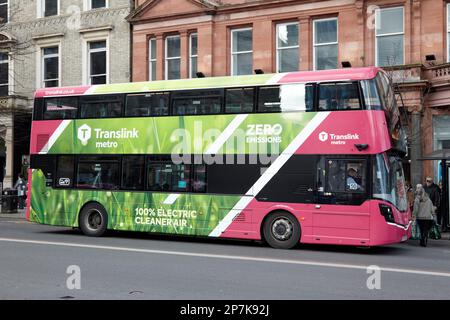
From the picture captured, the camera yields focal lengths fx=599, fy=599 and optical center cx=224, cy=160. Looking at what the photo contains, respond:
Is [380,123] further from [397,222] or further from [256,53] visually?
[256,53]

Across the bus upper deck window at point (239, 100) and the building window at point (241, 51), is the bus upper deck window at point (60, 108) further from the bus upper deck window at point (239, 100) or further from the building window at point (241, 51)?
the building window at point (241, 51)

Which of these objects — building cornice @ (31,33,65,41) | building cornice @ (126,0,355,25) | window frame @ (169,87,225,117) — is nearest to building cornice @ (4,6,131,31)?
building cornice @ (31,33,65,41)

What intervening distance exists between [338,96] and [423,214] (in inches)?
170

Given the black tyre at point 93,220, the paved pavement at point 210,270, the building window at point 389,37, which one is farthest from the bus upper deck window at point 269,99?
the building window at point 389,37

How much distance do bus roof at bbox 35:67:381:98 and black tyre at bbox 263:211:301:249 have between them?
10.6 ft

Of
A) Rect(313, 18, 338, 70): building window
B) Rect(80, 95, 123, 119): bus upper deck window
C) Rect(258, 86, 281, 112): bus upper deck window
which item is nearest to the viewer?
Rect(258, 86, 281, 112): bus upper deck window

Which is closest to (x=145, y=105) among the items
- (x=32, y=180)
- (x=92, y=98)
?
(x=92, y=98)

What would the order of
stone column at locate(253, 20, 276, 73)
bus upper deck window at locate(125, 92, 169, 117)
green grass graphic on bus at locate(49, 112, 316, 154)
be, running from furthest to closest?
stone column at locate(253, 20, 276, 73) → bus upper deck window at locate(125, 92, 169, 117) → green grass graphic on bus at locate(49, 112, 316, 154)

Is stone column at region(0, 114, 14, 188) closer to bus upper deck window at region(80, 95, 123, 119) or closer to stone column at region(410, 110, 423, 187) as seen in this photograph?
bus upper deck window at region(80, 95, 123, 119)

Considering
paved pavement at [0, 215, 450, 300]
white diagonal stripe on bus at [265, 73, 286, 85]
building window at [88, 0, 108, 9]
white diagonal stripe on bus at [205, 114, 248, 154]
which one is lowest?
paved pavement at [0, 215, 450, 300]

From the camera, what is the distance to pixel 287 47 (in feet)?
85.2

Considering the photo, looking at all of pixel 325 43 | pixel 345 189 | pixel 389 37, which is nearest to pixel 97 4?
pixel 325 43

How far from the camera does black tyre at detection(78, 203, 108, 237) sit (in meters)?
16.6

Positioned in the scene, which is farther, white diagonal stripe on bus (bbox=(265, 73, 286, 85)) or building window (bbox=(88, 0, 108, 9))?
building window (bbox=(88, 0, 108, 9))
